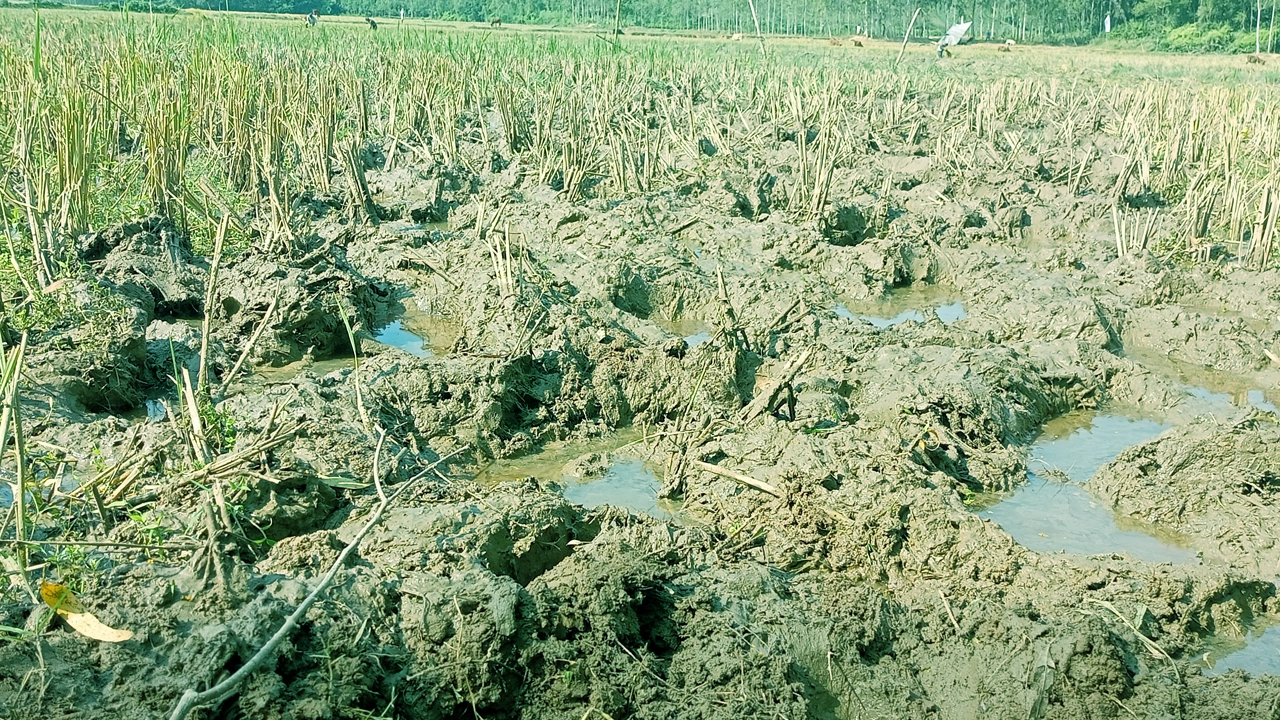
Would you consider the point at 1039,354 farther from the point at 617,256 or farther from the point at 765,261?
the point at 617,256

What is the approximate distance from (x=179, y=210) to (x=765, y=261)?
449 cm

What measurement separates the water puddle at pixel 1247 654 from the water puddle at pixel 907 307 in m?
3.83

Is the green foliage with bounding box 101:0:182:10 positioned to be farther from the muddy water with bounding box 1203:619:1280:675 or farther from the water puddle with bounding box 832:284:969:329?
the muddy water with bounding box 1203:619:1280:675

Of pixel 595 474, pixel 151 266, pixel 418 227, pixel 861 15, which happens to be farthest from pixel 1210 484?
pixel 861 15

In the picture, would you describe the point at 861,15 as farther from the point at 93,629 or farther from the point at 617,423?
the point at 93,629

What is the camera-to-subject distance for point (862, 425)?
16.2ft

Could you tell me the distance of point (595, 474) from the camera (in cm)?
490

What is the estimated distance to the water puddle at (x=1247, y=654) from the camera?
355 centimetres

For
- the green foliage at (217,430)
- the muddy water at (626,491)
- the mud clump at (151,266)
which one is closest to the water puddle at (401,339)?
the mud clump at (151,266)

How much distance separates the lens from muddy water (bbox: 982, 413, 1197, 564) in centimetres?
438

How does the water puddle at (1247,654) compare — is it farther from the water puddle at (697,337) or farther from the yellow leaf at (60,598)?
the water puddle at (697,337)

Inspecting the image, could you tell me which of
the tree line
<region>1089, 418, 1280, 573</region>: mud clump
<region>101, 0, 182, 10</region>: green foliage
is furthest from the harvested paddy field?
the tree line

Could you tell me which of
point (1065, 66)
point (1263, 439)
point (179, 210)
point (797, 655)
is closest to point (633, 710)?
point (797, 655)

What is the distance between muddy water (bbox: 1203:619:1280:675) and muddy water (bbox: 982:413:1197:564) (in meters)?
0.54
